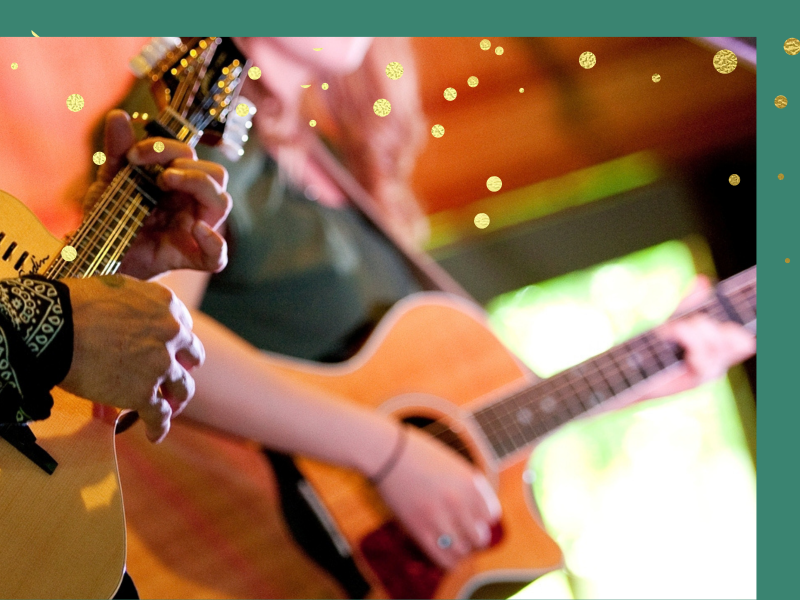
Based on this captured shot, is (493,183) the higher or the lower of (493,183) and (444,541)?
the higher

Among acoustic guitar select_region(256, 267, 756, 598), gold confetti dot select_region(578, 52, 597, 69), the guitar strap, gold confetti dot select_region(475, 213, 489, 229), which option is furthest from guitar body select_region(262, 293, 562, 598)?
gold confetti dot select_region(578, 52, 597, 69)

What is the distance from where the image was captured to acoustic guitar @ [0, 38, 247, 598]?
681 millimetres

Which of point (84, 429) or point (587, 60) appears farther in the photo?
point (587, 60)

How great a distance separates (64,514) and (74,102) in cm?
57

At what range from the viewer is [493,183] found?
1.04 m

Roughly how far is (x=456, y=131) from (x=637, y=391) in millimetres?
525

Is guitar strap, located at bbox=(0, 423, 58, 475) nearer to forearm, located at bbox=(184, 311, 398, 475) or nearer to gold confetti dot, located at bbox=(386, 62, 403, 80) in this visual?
forearm, located at bbox=(184, 311, 398, 475)

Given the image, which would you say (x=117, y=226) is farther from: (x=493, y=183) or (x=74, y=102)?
(x=493, y=183)

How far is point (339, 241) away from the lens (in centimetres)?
102

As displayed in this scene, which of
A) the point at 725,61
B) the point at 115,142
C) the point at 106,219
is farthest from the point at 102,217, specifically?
the point at 725,61

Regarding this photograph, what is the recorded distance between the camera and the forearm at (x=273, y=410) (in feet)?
2.98

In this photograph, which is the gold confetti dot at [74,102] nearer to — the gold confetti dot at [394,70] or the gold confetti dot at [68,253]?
the gold confetti dot at [68,253]

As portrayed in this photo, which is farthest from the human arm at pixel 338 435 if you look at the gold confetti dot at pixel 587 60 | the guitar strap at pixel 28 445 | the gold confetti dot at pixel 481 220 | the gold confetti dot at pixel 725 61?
the gold confetti dot at pixel 725 61

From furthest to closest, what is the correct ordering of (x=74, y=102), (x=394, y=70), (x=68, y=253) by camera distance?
(x=394, y=70), (x=74, y=102), (x=68, y=253)
